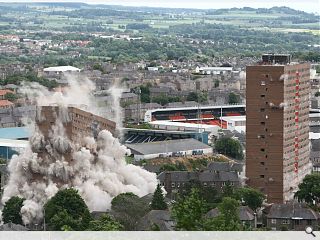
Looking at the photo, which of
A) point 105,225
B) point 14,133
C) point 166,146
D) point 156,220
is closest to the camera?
point 105,225

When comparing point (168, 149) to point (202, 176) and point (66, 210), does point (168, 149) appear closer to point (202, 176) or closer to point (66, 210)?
point (202, 176)

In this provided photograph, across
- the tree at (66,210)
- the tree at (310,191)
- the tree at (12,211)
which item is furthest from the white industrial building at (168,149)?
the tree at (66,210)

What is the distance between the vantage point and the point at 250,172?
15430mm

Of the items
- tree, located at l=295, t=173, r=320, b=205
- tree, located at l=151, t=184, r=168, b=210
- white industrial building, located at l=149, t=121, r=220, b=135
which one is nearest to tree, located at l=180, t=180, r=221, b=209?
tree, located at l=151, t=184, r=168, b=210

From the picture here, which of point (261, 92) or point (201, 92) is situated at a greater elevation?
point (261, 92)

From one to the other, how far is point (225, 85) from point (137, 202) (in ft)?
72.8

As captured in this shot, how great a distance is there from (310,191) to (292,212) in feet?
4.53

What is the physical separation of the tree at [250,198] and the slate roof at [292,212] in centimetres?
47

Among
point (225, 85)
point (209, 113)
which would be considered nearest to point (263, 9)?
point (225, 85)

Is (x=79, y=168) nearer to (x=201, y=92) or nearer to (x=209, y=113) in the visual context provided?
(x=209, y=113)

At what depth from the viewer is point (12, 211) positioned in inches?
499

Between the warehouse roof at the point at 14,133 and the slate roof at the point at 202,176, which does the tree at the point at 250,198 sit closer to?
the slate roof at the point at 202,176

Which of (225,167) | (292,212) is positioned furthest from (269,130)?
(292,212)

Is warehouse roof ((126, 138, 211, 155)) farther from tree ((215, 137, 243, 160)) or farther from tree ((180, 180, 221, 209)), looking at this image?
tree ((180, 180, 221, 209))
